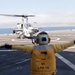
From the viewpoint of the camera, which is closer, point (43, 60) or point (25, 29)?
point (43, 60)

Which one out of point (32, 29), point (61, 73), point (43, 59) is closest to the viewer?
point (43, 59)

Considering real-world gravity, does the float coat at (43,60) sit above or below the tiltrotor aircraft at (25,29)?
below

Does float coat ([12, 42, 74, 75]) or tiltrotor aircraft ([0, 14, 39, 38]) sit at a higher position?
tiltrotor aircraft ([0, 14, 39, 38])

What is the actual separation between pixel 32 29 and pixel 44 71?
49.7 metres

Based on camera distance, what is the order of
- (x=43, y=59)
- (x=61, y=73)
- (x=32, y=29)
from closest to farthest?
1. (x=43, y=59)
2. (x=61, y=73)
3. (x=32, y=29)

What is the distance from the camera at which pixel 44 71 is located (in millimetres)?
5887

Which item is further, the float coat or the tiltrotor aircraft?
the tiltrotor aircraft

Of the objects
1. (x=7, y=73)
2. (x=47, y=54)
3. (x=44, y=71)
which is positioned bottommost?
(x=7, y=73)

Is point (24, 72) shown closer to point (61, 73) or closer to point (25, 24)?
point (61, 73)

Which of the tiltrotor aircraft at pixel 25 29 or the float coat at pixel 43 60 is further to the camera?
the tiltrotor aircraft at pixel 25 29

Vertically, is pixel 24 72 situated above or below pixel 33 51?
below

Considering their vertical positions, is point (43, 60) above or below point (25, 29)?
below

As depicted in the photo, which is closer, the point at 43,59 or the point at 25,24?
the point at 43,59

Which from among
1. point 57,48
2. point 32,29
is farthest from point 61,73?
point 32,29
